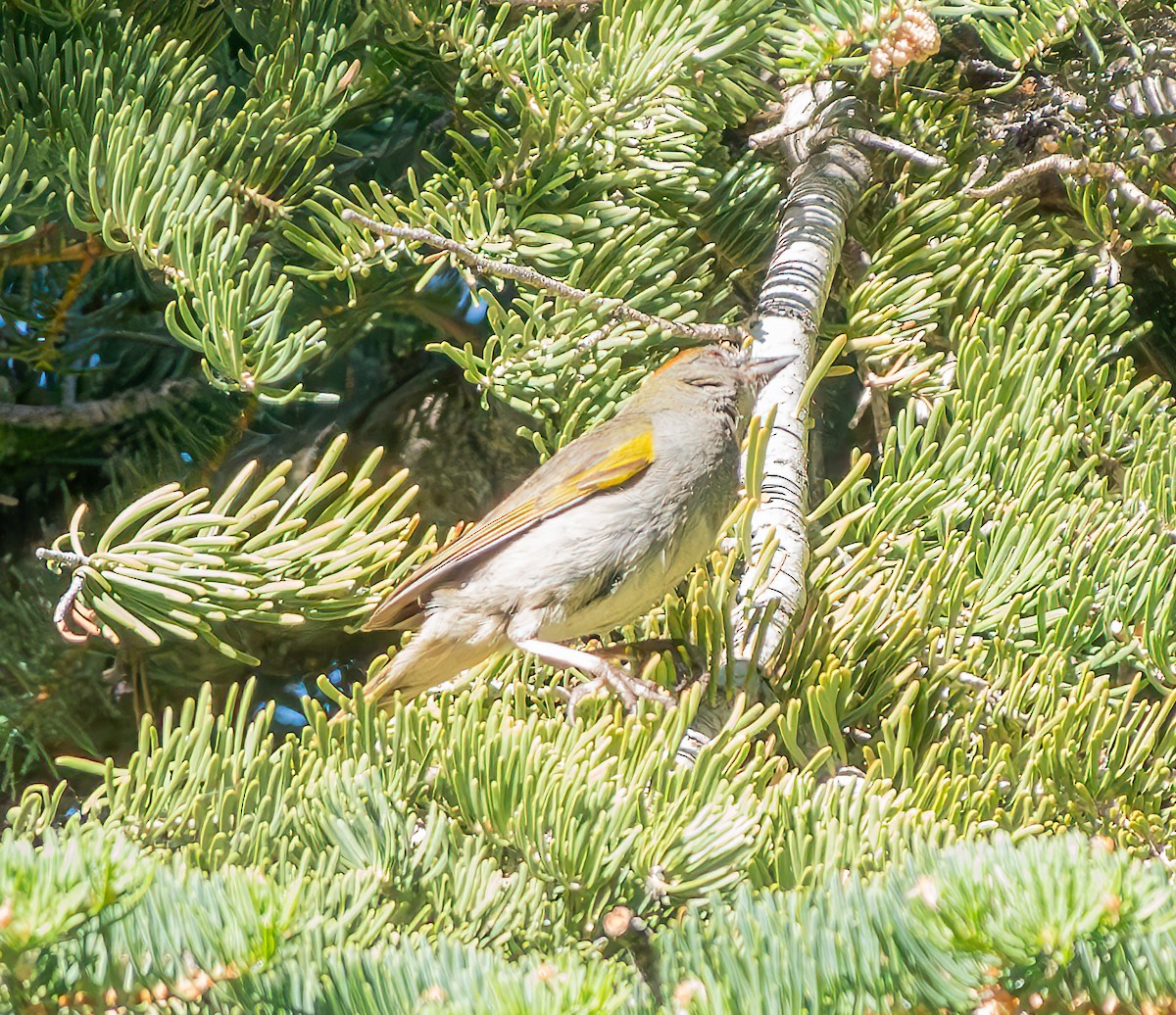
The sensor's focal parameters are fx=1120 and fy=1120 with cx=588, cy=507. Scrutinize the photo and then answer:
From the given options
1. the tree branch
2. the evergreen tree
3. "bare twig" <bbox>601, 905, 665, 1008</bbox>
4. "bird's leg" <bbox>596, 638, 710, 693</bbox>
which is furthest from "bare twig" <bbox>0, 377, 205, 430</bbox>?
"bare twig" <bbox>601, 905, 665, 1008</bbox>

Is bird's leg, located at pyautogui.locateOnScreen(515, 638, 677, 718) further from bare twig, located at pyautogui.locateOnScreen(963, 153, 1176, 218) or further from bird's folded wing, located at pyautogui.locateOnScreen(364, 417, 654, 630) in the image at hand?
bare twig, located at pyautogui.locateOnScreen(963, 153, 1176, 218)

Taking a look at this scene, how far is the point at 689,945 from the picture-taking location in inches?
33.6

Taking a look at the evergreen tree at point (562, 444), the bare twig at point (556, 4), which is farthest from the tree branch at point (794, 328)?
the bare twig at point (556, 4)

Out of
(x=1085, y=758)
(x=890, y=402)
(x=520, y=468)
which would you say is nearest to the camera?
(x=1085, y=758)

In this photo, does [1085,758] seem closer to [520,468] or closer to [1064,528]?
[1064,528]

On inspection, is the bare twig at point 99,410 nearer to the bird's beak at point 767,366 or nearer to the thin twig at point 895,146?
the bird's beak at point 767,366

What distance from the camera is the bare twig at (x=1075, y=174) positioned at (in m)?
2.00

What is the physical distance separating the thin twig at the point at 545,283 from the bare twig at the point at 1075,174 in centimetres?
59

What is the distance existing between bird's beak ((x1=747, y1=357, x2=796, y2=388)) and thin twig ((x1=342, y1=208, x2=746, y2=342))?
0.07 meters

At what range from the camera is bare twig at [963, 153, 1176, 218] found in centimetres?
200

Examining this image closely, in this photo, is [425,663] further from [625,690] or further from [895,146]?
[895,146]

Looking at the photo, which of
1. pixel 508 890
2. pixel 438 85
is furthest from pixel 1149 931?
pixel 438 85

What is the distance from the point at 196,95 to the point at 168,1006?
54.3 inches

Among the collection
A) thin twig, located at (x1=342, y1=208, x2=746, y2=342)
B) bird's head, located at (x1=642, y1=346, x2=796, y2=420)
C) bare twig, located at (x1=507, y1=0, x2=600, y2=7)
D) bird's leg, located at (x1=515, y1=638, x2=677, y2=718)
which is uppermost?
bare twig, located at (x1=507, y1=0, x2=600, y2=7)
